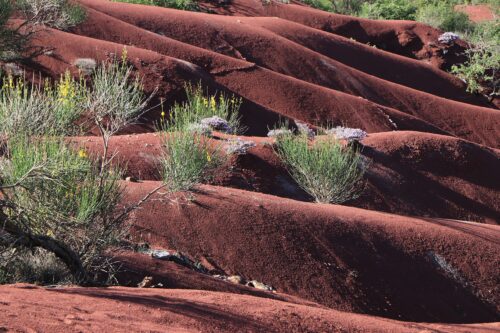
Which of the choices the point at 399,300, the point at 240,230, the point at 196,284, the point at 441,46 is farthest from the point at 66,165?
the point at 441,46

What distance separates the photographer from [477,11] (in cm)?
4931

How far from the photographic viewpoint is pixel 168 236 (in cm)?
911

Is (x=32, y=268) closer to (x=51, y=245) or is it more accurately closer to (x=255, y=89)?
(x=51, y=245)

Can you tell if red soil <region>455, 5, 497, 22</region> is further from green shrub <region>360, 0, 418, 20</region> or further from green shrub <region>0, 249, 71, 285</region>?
green shrub <region>0, 249, 71, 285</region>

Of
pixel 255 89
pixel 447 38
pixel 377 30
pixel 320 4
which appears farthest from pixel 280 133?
pixel 320 4

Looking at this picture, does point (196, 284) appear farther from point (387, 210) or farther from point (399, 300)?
point (387, 210)

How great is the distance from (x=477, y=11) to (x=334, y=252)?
4393 centimetres

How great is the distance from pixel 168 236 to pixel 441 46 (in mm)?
25726

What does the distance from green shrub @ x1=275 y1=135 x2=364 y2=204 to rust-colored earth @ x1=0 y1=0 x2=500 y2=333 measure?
1.41 feet

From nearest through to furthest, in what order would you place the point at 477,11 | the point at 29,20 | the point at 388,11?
the point at 29,20 < the point at 388,11 < the point at 477,11

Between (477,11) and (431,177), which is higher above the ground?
(431,177)

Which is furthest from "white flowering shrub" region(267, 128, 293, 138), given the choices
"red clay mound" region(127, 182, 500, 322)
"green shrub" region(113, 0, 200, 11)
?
"green shrub" region(113, 0, 200, 11)

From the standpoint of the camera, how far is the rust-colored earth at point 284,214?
591 centimetres

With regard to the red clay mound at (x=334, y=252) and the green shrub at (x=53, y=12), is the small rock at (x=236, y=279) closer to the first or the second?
the red clay mound at (x=334, y=252)
